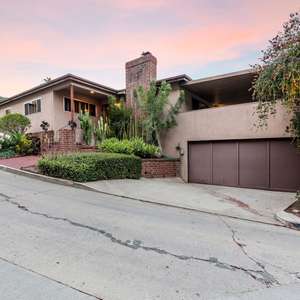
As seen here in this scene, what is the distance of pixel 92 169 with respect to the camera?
28.8ft

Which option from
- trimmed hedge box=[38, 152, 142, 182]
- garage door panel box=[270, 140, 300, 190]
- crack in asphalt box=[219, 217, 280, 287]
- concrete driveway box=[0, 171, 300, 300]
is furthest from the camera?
garage door panel box=[270, 140, 300, 190]

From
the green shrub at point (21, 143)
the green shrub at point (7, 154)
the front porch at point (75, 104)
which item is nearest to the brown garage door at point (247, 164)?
the front porch at point (75, 104)

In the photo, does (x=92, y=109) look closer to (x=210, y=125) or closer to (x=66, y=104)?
(x=66, y=104)

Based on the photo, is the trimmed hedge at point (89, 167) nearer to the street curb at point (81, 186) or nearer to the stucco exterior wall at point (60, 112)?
the street curb at point (81, 186)

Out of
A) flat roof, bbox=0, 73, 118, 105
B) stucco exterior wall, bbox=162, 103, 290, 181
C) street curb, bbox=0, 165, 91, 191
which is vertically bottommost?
street curb, bbox=0, 165, 91, 191

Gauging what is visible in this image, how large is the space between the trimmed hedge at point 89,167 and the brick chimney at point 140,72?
5.46 metres

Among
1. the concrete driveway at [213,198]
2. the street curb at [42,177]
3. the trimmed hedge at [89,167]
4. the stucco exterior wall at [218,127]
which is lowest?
the concrete driveway at [213,198]

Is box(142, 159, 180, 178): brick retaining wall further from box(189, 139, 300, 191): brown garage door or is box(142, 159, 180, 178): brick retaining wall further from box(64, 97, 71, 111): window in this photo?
box(64, 97, 71, 111): window

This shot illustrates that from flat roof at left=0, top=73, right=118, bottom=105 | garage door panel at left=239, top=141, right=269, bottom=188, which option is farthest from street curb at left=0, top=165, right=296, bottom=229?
flat roof at left=0, top=73, right=118, bottom=105

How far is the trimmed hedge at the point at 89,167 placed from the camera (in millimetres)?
8625

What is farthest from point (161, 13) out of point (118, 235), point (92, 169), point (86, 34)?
point (118, 235)

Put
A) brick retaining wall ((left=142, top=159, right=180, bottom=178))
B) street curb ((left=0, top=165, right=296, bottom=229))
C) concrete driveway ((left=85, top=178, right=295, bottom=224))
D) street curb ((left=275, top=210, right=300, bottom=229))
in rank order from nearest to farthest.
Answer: street curb ((left=275, top=210, right=300, bottom=229)) → street curb ((left=0, top=165, right=296, bottom=229)) → concrete driveway ((left=85, top=178, right=295, bottom=224)) → brick retaining wall ((left=142, top=159, right=180, bottom=178))

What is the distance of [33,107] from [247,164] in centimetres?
1370

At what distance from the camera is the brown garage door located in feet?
32.3
